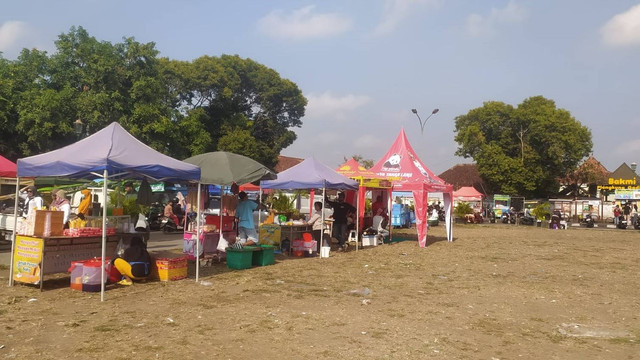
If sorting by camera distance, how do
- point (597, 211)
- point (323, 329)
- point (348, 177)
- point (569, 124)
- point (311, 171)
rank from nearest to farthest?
1. point (323, 329)
2. point (311, 171)
3. point (348, 177)
4. point (597, 211)
5. point (569, 124)

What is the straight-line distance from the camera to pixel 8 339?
18.9 feet

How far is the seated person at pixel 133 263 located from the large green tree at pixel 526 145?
139ft

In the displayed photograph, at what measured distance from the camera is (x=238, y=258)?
11320mm

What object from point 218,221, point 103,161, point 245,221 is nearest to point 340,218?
point 245,221

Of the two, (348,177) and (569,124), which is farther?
(569,124)

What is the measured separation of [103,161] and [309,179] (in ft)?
23.5

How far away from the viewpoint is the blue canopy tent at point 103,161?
8078 mm

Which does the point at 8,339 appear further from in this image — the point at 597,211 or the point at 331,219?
the point at 597,211

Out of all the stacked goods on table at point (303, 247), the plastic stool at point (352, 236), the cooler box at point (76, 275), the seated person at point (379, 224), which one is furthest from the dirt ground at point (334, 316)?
the seated person at point (379, 224)

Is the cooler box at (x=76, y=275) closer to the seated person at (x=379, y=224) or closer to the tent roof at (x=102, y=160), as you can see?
the tent roof at (x=102, y=160)

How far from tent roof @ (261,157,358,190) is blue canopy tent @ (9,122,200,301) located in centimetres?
556

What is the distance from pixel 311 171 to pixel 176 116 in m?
24.8

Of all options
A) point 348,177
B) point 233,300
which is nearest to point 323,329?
point 233,300

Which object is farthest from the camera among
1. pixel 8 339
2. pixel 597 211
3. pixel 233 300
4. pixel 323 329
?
pixel 597 211
